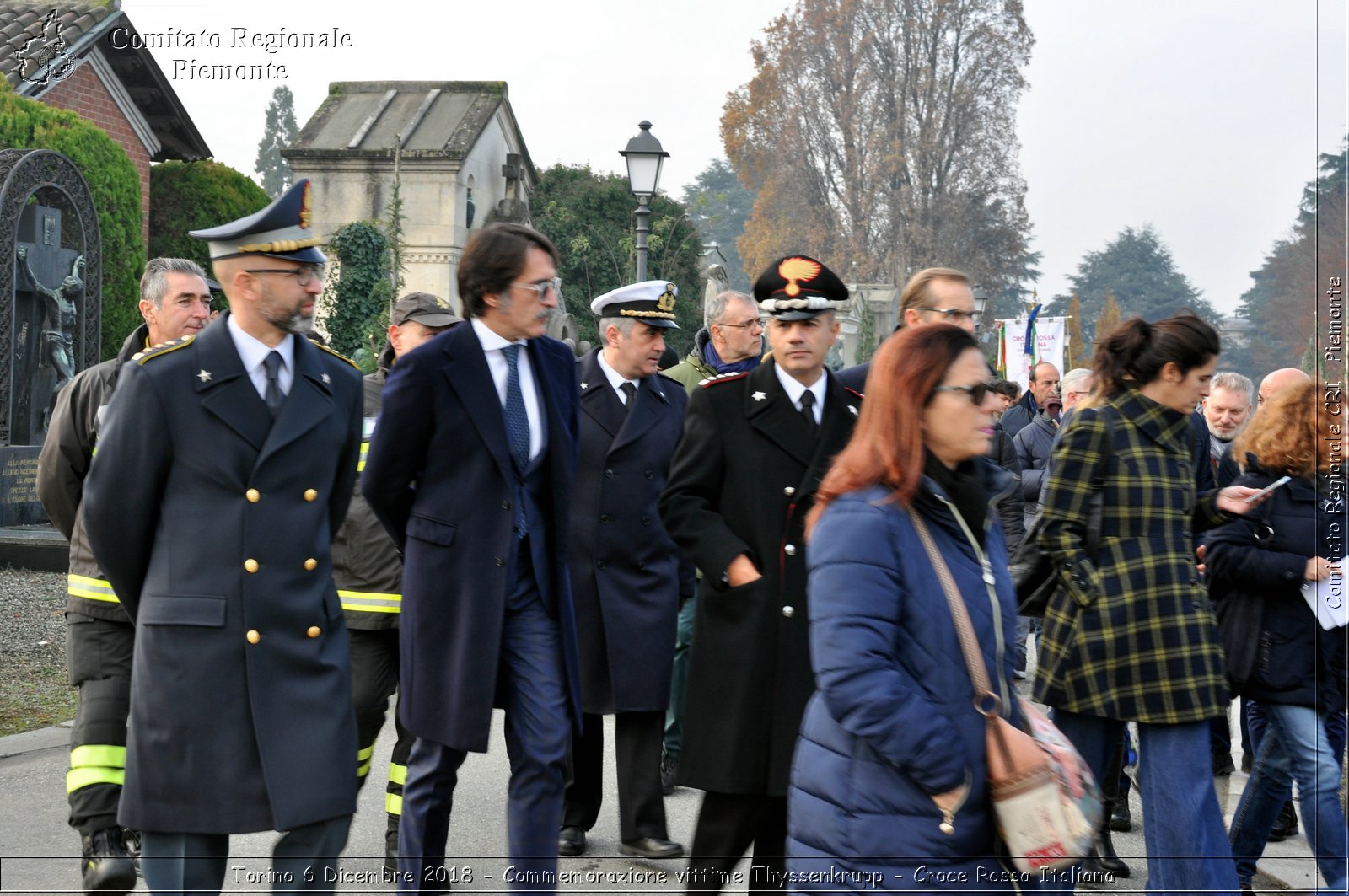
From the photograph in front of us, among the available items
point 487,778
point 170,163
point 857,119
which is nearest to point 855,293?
point 857,119

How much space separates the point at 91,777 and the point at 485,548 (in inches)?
59.5

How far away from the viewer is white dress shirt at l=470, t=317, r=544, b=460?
4578 millimetres

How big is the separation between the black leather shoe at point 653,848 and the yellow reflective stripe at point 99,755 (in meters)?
2.03

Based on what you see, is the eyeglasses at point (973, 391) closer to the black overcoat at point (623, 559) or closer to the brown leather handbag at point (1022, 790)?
the brown leather handbag at point (1022, 790)

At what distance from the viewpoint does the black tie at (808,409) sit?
447 centimetres

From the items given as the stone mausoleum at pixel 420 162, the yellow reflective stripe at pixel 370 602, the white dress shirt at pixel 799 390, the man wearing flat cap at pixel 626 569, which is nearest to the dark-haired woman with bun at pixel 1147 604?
the white dress shirt at pixel 799 390

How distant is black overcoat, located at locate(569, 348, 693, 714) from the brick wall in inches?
690

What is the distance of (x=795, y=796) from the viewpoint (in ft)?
10.3

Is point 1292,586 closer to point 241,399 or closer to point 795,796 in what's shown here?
point 795,796

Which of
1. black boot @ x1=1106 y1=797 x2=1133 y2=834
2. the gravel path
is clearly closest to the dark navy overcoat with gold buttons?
black boot @ x1=1106 y1=797 x2=1133 y2=834

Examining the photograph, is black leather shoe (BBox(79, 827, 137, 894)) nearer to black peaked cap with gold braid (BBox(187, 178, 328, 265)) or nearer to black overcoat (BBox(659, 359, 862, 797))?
black overcoat (BBox(659, 359, 862, 797))

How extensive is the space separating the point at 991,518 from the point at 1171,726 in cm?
164

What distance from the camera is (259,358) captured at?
3.74 m

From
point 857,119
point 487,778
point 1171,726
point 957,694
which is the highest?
point 857,119
